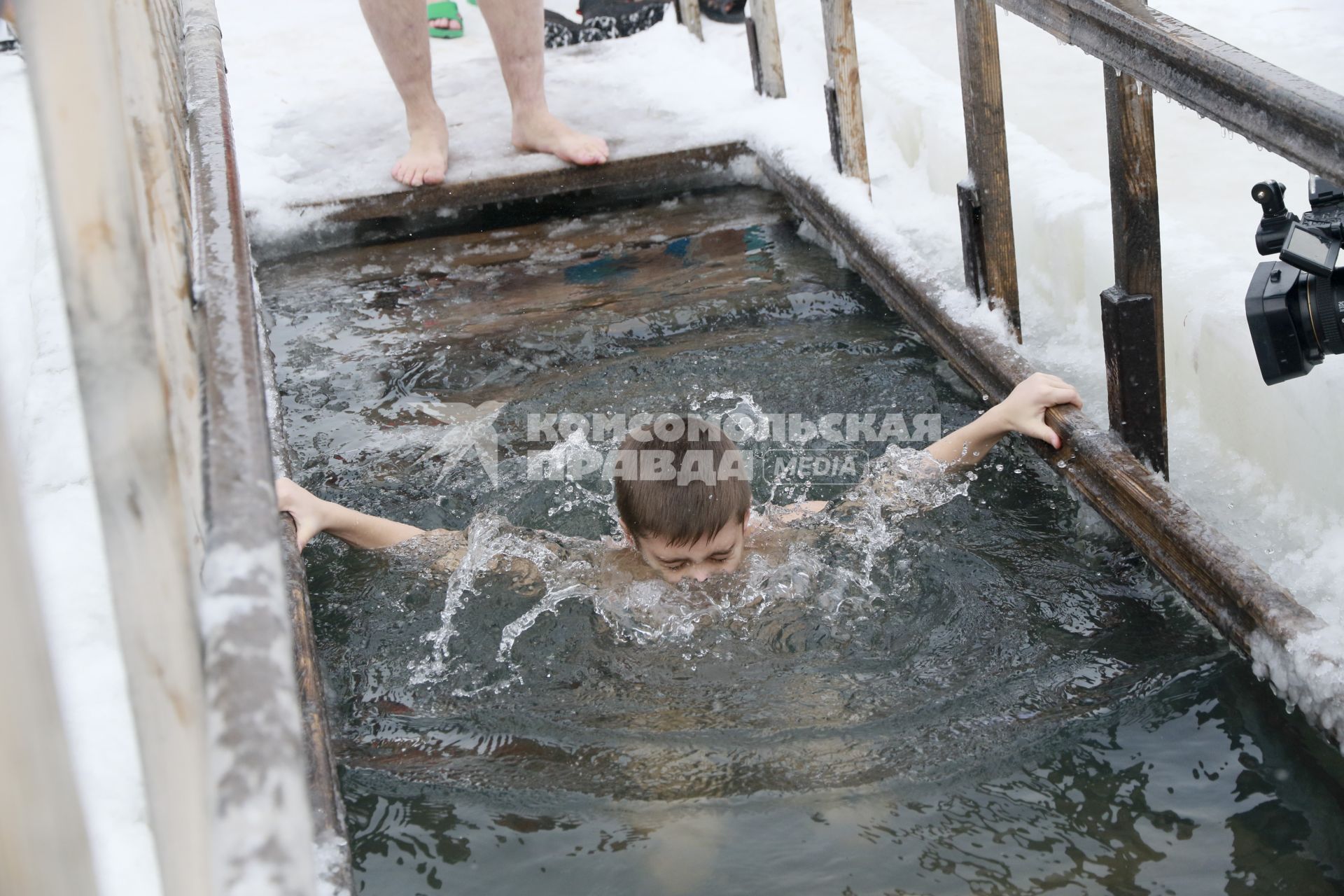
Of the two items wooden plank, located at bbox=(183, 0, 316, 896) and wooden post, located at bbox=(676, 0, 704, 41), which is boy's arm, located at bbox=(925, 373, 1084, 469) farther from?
wooden post, located at bbox=(676, 0, 704, 41)

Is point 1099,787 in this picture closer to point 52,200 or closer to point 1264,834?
point 1264,834

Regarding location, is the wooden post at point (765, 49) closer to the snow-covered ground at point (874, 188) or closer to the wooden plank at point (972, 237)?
the snow-covered ground at point (874, 188)

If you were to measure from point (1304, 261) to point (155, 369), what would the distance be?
1807 millimetres

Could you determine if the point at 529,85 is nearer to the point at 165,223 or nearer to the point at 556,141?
the point at 556,141

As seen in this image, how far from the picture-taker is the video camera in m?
2.10

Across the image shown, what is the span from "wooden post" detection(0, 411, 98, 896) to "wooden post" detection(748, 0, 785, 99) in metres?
5.41

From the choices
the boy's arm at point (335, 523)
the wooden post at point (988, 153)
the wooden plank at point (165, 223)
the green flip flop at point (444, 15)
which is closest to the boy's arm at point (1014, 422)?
the wooden post at point (988, 153)

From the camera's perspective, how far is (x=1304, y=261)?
6.84ft

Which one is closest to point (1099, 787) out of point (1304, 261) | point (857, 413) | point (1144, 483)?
point (1144, 483)

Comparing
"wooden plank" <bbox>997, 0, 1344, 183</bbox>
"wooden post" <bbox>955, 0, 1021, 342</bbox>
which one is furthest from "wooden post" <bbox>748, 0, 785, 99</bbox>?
"wooden plank" <bbox>997, 0, 1344, 183</bbox>

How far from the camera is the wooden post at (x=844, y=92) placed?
4613 millimetres

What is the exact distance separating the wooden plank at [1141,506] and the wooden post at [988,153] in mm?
165

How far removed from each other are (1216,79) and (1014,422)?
Result: 1.06 m

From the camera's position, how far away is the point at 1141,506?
107 inches
